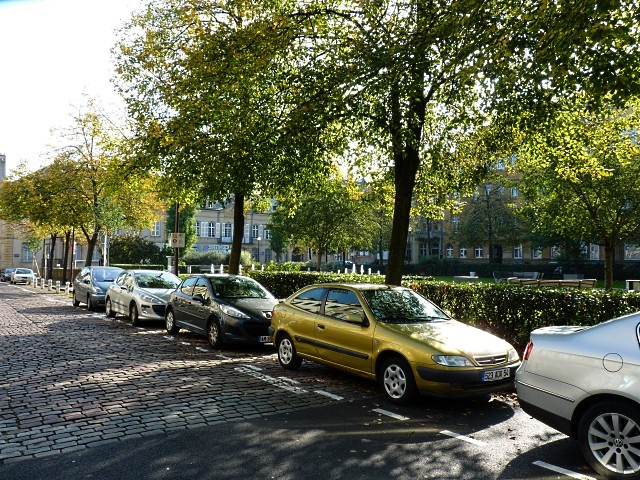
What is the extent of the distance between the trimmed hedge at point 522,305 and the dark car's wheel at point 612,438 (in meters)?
6.03

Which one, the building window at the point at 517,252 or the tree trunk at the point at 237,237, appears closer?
the tree trunk at the point at 237,237

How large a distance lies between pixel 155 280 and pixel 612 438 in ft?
46.8

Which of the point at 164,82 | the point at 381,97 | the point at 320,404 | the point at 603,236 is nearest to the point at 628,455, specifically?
the point at 320,404

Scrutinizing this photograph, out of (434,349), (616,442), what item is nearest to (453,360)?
(434,349)

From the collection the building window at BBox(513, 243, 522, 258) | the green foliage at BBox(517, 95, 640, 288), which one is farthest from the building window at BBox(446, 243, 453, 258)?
the green foliage at BBox(517, 95, 640, 288)

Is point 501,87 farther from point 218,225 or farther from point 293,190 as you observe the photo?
point 218,225

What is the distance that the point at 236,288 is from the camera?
1256cm

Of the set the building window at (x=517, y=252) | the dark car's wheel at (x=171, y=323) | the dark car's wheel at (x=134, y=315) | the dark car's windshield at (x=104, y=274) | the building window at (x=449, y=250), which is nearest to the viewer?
the dark car's wheel at (x=171, y=323)

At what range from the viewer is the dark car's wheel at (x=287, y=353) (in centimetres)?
918

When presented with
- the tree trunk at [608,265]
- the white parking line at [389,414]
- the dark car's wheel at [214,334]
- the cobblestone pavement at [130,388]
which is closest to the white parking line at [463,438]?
the white parking line at [389,414]

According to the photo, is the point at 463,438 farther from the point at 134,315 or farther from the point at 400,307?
the point at 134,315

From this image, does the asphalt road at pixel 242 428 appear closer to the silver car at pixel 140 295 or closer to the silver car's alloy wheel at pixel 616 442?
the silver car's alloy wheel at pixel 616 442

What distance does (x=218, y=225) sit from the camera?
88.2m

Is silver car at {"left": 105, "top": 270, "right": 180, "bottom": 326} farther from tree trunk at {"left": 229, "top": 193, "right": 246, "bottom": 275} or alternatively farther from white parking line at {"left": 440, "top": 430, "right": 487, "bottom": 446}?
white parking line at {"left": 440, "top": 430, "right": 487, "bottom": 446}
